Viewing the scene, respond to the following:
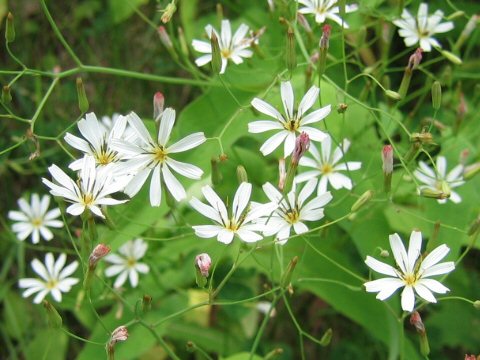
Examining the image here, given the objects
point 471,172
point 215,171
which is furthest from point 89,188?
Result: point 471,172

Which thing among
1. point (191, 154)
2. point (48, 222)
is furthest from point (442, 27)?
point (48, 222)

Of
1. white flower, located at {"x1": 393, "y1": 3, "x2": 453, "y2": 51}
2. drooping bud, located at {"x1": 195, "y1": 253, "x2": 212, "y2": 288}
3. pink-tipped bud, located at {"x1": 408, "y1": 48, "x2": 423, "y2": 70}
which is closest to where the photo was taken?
drooping bud, located at {"x1": 195, "y1": 253, "x2": 212, "y2": 288}

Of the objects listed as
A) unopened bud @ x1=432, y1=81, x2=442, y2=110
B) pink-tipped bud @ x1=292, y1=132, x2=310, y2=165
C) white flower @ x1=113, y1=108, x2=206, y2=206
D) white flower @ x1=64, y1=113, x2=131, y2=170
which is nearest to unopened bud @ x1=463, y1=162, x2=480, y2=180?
unopened bud @ x1=432, y1=81, x2=442, y2=110

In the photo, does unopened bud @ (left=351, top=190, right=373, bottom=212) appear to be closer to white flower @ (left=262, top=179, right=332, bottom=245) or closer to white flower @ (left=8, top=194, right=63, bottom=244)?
white flower @ (left=262, top=179, right=332, bottom=245)

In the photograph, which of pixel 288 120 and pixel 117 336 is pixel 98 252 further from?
pixel 288 120

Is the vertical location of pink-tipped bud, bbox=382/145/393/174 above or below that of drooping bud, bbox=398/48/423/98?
below

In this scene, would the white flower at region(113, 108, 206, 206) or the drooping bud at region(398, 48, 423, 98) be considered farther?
the drooping bud at region(398, 48, 423, 98)

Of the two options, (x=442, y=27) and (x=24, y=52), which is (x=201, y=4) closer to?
(x=24, y=52)
